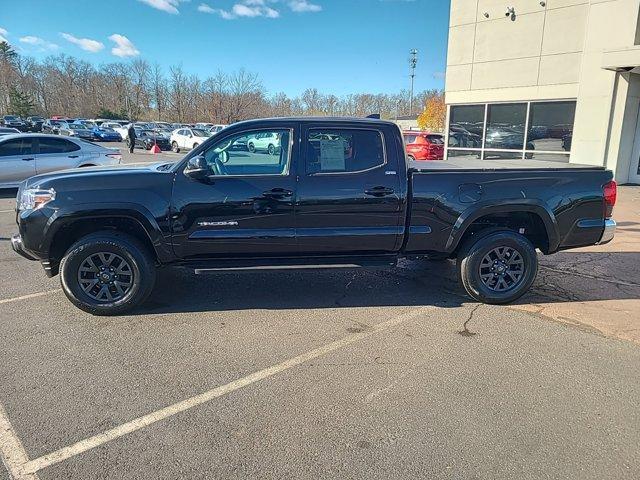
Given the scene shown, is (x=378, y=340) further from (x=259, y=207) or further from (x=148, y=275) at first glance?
(x=148, y=275)

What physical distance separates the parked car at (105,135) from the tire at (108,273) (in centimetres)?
4267

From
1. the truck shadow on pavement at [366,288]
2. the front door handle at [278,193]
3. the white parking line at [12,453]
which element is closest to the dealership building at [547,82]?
the truck shadow on pavement at [366,288]

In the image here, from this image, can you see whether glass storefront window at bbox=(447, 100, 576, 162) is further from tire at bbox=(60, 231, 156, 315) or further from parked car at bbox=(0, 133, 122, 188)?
tire at bbox=(60, 231, 156, 315)

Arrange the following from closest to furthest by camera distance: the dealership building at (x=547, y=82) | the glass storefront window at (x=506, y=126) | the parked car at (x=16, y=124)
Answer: the dealership building at (x=547, y=82) → the glass storefront window at (x=506, y=126) → the parked car at (x=16, y=124)

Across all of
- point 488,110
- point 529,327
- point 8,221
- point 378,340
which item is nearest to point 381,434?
point 378,340

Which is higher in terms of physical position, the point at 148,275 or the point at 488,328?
the point at 148,275

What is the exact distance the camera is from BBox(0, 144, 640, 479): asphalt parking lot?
8.39 feet

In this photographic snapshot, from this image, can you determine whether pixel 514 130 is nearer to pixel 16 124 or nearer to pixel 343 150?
pixel 343 150

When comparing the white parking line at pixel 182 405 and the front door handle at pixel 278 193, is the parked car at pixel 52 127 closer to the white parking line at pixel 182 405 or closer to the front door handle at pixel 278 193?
the front door handle at pixel 278 193

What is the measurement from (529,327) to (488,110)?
556 inches

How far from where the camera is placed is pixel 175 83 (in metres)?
68.4

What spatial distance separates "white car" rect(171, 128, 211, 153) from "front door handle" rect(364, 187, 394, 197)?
24997mm

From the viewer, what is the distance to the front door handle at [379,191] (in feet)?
15.2

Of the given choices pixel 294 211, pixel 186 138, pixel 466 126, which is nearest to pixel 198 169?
pixel 294 211
